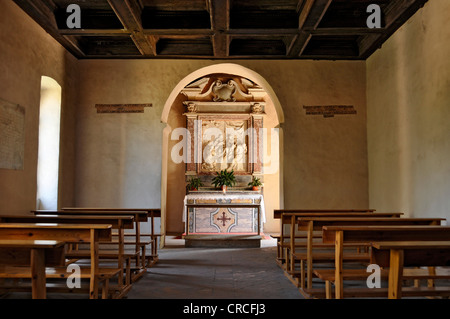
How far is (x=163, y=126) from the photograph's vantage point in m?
8.05

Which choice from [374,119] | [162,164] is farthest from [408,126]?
[162,164]

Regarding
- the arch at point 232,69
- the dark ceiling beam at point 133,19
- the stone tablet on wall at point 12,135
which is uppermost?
the dark ceiling beam at point 133,19

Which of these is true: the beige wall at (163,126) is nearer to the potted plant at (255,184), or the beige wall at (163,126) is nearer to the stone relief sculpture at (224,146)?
the potted plant at (255,184)

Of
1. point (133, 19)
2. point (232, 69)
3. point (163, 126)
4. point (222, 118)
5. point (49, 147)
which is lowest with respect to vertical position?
point (49, 147)

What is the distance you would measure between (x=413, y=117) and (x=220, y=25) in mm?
3322

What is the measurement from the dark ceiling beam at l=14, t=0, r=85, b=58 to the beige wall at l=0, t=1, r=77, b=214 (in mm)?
77

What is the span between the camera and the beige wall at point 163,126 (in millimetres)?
7949

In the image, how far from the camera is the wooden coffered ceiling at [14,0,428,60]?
6.06 meters

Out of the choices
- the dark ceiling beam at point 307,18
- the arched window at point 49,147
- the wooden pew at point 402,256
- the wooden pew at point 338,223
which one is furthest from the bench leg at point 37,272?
the arched window at point 49,147

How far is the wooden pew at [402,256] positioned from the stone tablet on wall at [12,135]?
15.9 ft

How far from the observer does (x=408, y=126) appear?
6.24m

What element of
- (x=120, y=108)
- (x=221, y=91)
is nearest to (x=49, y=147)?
(x=120, y=108)

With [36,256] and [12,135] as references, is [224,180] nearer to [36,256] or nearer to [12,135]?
[12,135]

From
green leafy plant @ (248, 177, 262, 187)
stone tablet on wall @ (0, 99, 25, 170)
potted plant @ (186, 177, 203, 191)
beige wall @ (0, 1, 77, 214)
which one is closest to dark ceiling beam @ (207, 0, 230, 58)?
beige wall @ (0, 1, 77, 214)
